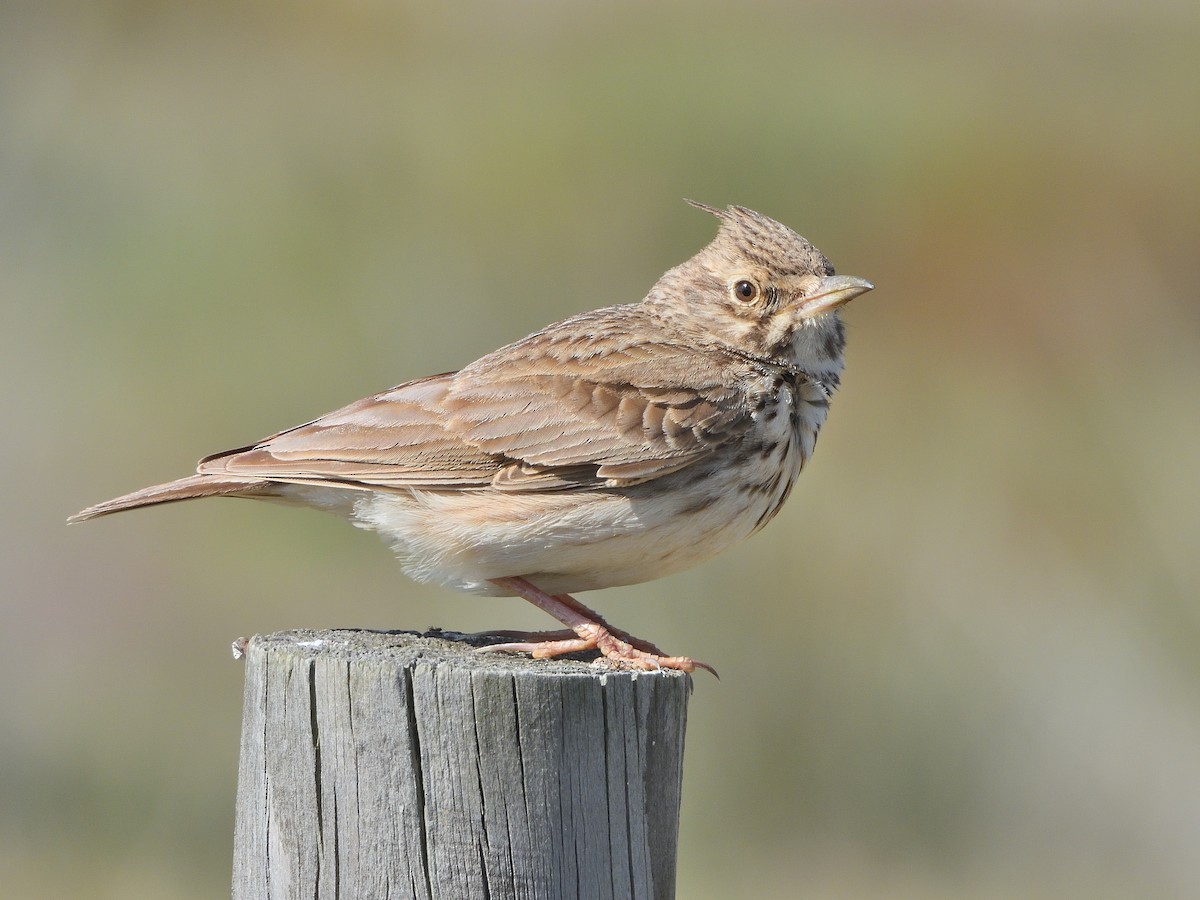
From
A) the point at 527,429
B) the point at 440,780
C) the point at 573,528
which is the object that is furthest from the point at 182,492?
the point at 440,780

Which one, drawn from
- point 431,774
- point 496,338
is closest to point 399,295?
point 496,338

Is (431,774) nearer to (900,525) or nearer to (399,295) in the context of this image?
(900,525)

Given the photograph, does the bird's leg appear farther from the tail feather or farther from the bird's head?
the bird's head

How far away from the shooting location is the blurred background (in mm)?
9094

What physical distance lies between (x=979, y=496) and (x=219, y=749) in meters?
5.29

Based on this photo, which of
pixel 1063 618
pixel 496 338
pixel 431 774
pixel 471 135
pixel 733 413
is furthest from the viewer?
pixel 471 135

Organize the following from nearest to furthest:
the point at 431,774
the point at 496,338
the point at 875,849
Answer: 1. the point at 431,774
2. the point at 875,849
3. the point at 496,338

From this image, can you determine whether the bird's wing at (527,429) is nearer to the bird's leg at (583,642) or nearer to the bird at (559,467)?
the bird at (559,467)

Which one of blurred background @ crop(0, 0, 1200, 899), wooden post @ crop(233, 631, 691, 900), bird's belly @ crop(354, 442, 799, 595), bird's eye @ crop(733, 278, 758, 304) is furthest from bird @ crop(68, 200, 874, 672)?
blurred background @ crop(0, 0, 1200, 899)

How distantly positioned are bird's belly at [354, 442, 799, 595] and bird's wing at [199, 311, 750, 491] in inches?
2.6

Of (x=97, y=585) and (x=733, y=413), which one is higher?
(x=733, y=413)

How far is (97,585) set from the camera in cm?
1142

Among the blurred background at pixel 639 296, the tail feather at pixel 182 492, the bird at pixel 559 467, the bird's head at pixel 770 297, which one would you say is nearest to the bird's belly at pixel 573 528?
the bird at pixel 559 467

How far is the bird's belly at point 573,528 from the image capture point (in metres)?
4.86
